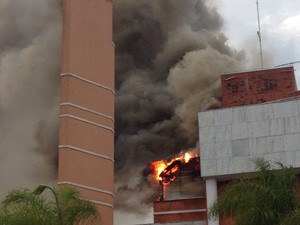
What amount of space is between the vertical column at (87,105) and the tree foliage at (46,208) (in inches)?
423

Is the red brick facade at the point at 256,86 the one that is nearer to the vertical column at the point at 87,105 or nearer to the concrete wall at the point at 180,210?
the concrete wall at the point at 180,210

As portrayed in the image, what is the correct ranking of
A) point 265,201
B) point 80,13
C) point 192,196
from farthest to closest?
point 192,196 → point 80,13 → point 265,201

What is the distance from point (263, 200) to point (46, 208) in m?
5.97

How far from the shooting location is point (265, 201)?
1875cm

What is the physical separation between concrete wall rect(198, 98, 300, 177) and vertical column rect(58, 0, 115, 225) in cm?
475

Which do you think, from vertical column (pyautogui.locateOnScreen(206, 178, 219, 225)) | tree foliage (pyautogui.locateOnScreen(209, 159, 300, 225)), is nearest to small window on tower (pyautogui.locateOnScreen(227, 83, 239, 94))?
vertical column (pyautogui.locateOnScreen(206, 178, 219, 225))

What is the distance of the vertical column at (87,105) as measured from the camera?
3097 cm

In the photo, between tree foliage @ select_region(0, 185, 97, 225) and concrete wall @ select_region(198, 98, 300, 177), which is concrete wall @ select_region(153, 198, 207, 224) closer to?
concrete wall @ select_region(198, 98, 300, 177)

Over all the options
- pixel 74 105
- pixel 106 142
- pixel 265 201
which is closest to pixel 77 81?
pixel 74 105

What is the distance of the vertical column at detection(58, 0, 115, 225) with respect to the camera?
3097 cm

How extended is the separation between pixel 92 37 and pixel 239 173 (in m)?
9.70

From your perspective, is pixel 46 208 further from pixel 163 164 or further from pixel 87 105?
pixel 163 164

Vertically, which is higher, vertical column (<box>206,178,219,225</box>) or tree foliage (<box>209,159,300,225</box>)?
vertical column (<box>206,178,219,225</box>)

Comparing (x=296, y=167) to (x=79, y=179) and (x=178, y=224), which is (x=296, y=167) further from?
(x=79, y=179)
